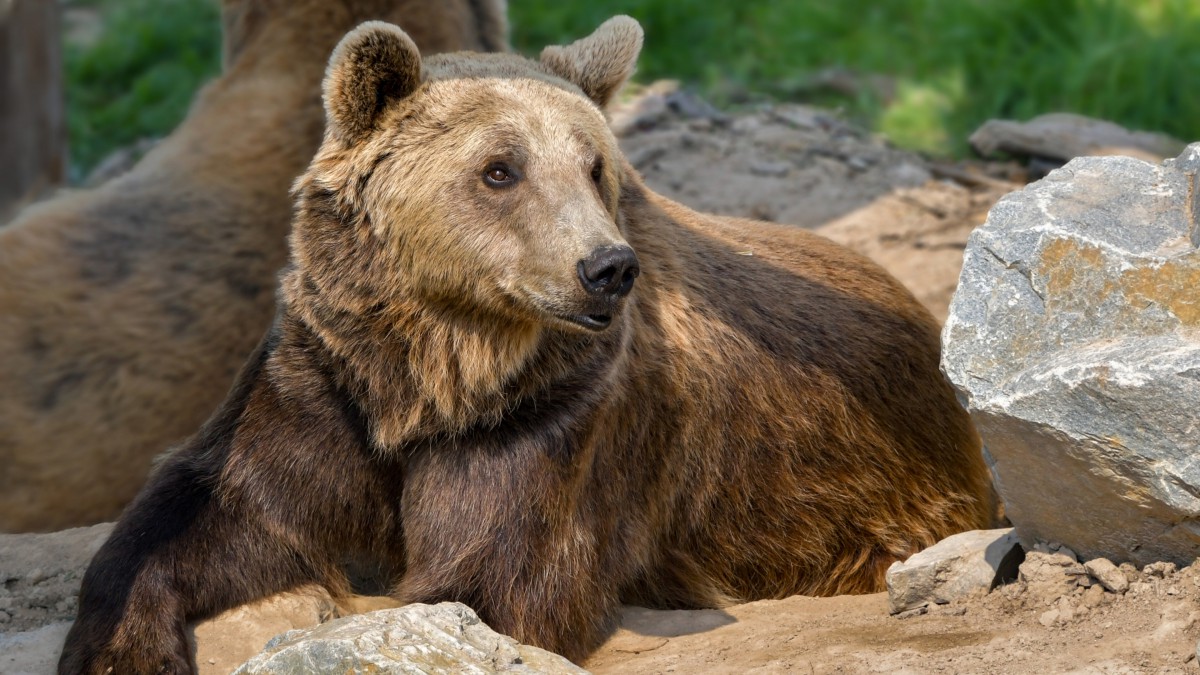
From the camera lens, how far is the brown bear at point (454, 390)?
157 inches

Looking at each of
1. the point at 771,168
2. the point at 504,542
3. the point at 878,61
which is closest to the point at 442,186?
the point at 504,542

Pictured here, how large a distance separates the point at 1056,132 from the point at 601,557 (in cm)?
492

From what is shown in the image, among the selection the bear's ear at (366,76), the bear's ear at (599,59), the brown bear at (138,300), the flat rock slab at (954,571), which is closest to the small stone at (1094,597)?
the flat rock slab at (954,571)

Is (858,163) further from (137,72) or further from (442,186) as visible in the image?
(137,72)

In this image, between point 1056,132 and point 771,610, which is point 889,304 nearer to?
point 771,610

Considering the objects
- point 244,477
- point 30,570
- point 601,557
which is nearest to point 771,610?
point 601,557

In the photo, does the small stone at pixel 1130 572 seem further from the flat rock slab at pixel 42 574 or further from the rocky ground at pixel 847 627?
the flat rock slab at pixel 42 574

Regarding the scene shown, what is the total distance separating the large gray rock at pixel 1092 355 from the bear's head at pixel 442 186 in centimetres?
99

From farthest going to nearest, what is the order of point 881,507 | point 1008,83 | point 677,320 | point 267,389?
point 1008,83, point 881,507, point 677,320, point 267,389

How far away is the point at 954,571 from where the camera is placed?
158 inches

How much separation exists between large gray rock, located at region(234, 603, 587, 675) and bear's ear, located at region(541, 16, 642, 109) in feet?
5.52

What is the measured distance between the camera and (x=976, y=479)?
17.2 ft

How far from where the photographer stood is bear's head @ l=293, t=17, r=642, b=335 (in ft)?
13.0

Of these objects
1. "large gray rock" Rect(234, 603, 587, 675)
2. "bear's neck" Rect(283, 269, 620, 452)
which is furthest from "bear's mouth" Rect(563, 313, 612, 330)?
"large gray rock" Rect(234, 603, 587, 675)
